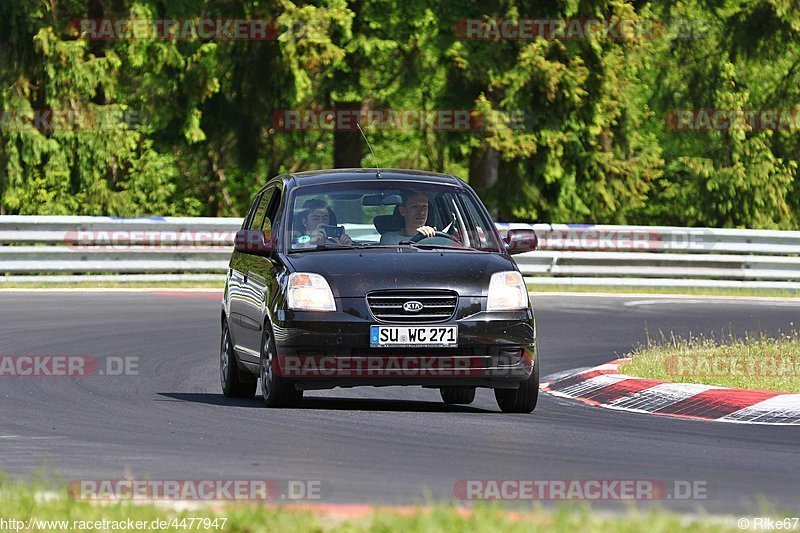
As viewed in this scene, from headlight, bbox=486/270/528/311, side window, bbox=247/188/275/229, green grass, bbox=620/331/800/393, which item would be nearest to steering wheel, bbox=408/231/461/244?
Answer: headlight, bbox=486/270/528/311

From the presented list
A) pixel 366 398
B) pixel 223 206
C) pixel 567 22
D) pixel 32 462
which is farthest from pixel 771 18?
pixel 32 462

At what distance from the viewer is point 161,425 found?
1030cm

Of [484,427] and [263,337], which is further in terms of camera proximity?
[263,337]

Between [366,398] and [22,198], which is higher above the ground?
[366,398]

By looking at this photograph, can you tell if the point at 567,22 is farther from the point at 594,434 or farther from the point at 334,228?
the point at 594,434

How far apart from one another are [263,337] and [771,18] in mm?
23967

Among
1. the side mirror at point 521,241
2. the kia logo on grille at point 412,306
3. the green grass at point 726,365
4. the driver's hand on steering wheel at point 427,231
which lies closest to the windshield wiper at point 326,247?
the driver's hand on steering wheel at point 427,231

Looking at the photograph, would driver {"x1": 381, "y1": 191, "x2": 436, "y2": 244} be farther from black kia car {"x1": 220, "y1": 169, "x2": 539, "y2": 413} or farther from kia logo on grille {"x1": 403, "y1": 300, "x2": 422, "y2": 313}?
kia logo on grille {"x1": 403, "y1": 300, "x2": 422, "y2": 313}

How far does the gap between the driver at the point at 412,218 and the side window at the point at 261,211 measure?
4.42ft

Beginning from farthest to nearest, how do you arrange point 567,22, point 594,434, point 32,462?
1. point 567,22
2. point 594,434
3. point 32,462

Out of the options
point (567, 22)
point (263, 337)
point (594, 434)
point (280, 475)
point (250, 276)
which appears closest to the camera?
point (280, 475)

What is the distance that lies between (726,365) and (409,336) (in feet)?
13.1

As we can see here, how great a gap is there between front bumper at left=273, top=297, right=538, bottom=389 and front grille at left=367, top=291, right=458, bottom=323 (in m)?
0.05

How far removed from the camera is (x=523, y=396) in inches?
450
